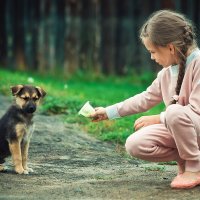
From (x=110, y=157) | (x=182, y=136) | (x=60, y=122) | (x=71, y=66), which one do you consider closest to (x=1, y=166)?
(x=110, y=157)

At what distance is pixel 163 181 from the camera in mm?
6973

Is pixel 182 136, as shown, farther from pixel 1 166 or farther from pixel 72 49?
pixel 72 49

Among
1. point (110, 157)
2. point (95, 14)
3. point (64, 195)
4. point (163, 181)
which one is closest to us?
point (64, 195)

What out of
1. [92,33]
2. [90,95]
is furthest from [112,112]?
[92,33]

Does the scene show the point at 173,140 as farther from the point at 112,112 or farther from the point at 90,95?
the point at 90,95

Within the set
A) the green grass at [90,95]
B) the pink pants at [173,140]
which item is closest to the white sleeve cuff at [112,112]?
the pink pants at [173,140]

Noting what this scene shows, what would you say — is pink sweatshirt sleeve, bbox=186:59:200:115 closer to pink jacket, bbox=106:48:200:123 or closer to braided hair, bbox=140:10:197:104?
pink jacket, bbox=106:48:200:123

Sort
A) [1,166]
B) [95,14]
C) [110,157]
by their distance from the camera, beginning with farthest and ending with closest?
1. [95,14]
2. [110,157]
3. [1,166]

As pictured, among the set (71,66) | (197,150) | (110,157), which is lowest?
(71,66)

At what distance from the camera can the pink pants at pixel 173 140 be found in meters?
6.46

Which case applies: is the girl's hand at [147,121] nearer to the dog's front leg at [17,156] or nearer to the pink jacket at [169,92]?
the pink jacket at [169,92]

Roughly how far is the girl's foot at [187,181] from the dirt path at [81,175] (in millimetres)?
65

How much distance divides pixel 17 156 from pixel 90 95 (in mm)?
6976

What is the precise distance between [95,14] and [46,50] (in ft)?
4.95
